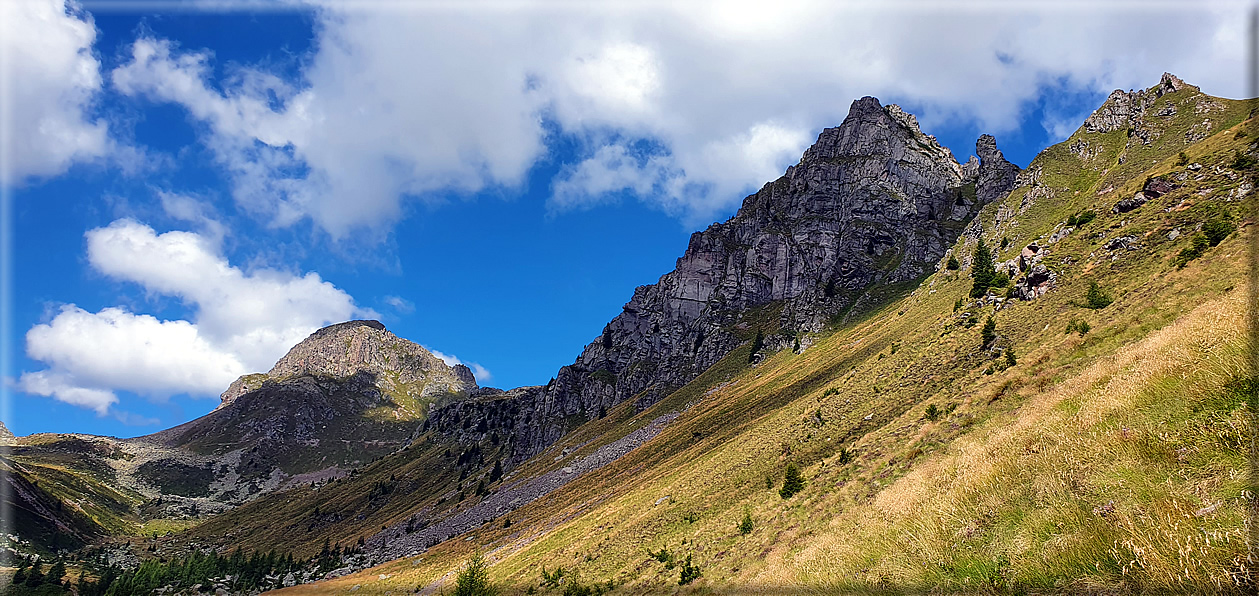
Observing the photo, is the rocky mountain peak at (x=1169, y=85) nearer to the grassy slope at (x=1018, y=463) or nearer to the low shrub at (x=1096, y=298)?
the grassy slope at (x=1018, y=463)

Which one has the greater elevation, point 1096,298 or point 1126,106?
point 1126,106

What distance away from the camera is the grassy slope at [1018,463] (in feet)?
26.2

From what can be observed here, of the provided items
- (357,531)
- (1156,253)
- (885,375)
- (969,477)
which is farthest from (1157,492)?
(357,531)

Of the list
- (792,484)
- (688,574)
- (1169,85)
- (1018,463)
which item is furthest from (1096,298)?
(1169,85)

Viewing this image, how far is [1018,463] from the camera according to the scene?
1286 cm

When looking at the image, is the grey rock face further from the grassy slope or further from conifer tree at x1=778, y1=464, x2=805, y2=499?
conifer tree at x1=778, y1=464, x2=805, y2=499

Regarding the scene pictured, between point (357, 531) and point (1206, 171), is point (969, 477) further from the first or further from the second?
point (357, 531)

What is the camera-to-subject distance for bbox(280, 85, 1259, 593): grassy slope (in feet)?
26.2

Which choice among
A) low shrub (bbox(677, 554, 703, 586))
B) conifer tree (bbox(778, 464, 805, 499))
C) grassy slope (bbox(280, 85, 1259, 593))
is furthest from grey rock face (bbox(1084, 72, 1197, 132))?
low shrub (bbox(677, 554, 703, 586))

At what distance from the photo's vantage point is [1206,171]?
3791 cm

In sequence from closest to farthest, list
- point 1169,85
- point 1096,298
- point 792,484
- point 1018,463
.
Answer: point 1018,463, point 1096,298, point 792,484, point 1169,85

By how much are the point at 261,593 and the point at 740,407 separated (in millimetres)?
104336

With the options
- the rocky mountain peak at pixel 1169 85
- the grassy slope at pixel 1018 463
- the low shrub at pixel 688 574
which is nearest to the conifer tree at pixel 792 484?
the grassy slope at pixel 1018 463

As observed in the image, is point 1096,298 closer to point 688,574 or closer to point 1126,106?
point 688,574
